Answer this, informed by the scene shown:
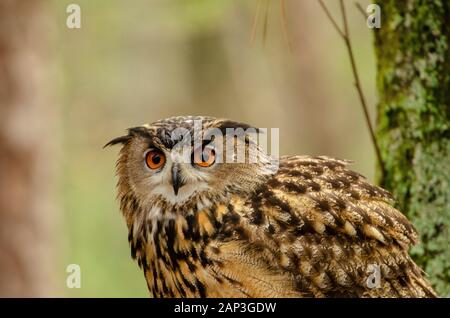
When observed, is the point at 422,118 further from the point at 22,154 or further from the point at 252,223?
the point at 22,154

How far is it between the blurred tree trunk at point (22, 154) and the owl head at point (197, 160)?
141 inches

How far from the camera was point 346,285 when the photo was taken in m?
3.79

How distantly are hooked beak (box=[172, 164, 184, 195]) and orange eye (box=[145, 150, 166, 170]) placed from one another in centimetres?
18

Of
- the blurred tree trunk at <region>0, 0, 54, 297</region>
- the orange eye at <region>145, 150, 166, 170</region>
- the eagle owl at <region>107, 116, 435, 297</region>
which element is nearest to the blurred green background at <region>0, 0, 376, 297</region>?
the blurred tree trunk at <region>0, 0, 54, 297</region>

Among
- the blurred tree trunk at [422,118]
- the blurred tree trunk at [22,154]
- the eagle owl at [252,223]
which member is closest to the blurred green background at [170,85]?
the blurred tree trunk at [22,154]

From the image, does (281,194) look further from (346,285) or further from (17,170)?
(17,170)

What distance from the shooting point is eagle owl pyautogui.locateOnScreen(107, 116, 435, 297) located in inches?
149

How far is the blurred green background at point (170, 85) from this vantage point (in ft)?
36.7

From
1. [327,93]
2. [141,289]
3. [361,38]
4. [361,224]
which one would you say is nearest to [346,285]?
[361,224]

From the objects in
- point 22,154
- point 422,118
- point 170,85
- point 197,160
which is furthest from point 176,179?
point 170,85

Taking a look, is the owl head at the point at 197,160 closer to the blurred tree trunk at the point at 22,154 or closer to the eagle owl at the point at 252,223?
the eagle owl at the point at 252,223

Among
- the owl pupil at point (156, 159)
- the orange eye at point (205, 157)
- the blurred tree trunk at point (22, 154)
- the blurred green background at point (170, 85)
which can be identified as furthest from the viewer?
the blurred green background at point (170, 85)

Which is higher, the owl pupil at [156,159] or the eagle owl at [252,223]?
the owl pupil at [156,159]

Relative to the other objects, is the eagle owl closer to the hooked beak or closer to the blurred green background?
the hooked beak
